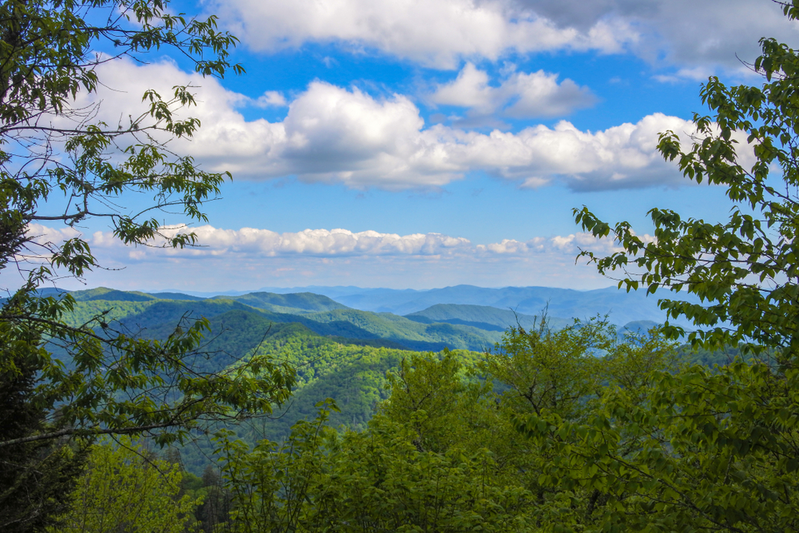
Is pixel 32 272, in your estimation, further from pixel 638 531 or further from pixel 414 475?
pixel 638 531

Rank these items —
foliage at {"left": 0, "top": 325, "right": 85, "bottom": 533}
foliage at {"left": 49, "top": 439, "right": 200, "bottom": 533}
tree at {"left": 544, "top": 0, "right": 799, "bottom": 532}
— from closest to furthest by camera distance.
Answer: tree at {"left": 544, "top": 0, "right": 799, "bottom": 532} → foliage at {"left": 0, "top": 325, "right": 85, "bottom": 533} → foliage at {"left": 49, "top": 439, "right": 200, "bottom": 533}

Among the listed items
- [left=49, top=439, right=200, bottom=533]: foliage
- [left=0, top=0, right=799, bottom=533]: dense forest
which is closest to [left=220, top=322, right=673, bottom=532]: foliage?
[left=0, top=0, right=799, bottom=533]: dense forest

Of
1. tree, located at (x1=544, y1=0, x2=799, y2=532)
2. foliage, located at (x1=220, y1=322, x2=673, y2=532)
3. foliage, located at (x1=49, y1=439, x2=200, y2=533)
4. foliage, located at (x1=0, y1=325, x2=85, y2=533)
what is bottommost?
foliage, located at (x1=49, y1=439, x2=200, y2=533)

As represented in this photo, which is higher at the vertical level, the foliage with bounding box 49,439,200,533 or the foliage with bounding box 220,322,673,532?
the foliage with bounding box 220,322,673,532

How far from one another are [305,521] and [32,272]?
5301mm

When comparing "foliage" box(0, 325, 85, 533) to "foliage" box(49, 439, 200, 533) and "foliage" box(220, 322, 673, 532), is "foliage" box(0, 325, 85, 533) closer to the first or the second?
"foliage" box(220, 322, 673, 532)

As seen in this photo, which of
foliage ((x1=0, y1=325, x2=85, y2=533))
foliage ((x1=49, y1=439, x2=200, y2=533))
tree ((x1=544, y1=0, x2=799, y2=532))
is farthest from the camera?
foliage ((x1=49, y1=439, x2=200, y2=533))

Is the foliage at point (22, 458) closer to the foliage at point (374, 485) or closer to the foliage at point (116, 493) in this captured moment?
the foliage at point (374, 485)

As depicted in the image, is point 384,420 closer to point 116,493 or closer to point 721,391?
point 721,391

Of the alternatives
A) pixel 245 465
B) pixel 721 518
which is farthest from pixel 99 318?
pixel 721 518

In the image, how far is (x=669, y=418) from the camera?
476cm

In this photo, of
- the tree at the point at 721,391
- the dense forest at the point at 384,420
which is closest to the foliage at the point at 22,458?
the dense forest at the point at 384,420

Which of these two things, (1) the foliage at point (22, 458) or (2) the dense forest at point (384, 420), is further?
(1) the foliage at point (22, 458)

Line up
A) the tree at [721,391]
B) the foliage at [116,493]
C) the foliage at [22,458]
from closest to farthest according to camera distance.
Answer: the tree at [721,391] → the foliage at [22,458] → the foliage at [116,493]
